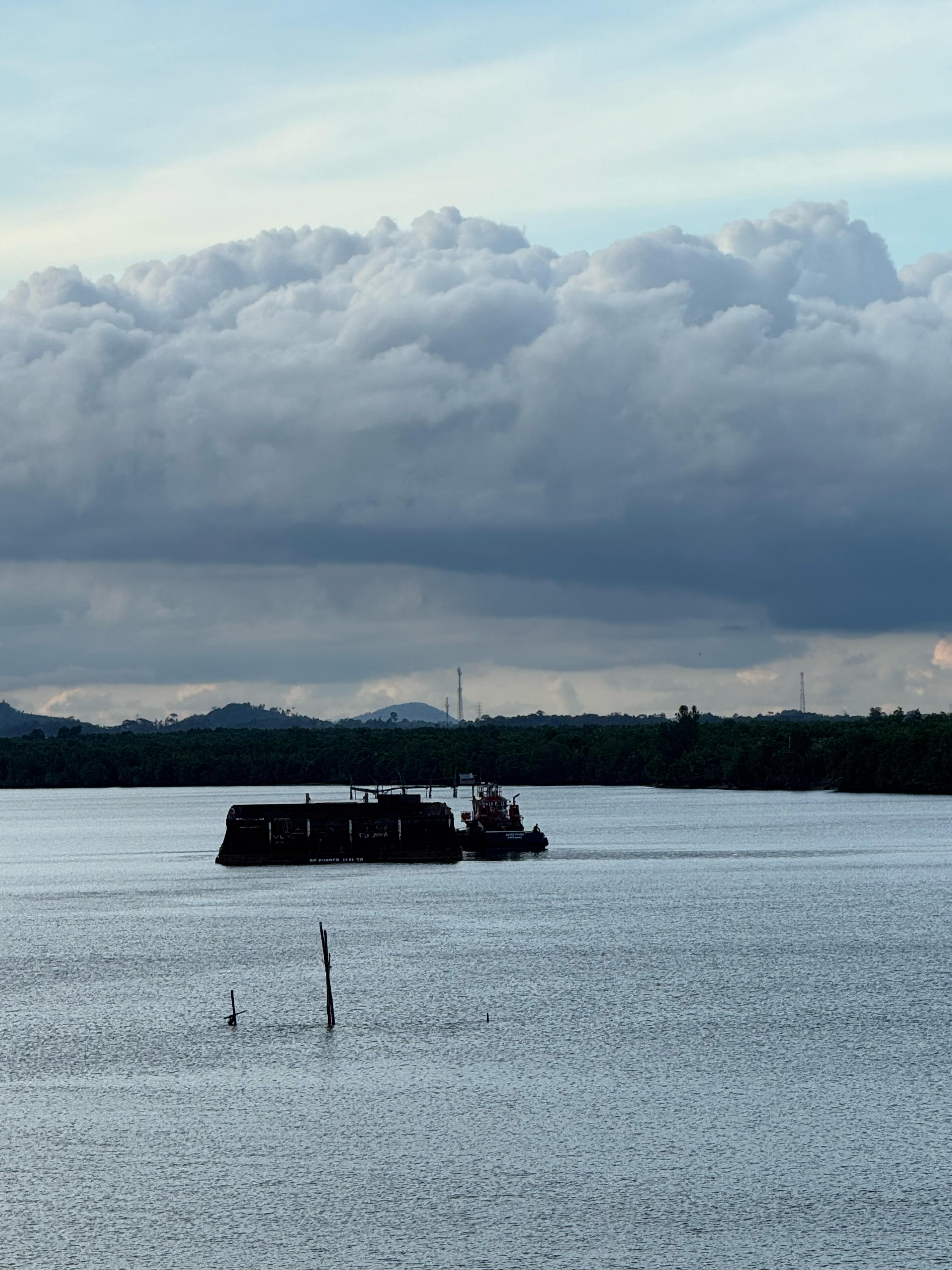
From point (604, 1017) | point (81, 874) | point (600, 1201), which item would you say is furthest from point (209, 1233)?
point (81, 874)

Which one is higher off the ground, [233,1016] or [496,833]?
[496,833]

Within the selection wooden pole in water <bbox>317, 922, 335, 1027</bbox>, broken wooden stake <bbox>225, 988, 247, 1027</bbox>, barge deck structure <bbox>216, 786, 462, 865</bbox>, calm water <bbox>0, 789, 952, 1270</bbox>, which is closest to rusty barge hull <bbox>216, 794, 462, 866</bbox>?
barge deck structure <bbox>216, 786, 462, 865</bbox>

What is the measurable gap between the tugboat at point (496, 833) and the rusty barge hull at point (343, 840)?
472cm

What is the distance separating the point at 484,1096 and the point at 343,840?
118 metres

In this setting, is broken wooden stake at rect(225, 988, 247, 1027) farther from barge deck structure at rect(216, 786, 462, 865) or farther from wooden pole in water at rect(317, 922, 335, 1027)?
barge deck structure at rect(216, 786, 462, 865)

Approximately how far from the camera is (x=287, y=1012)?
7381cm

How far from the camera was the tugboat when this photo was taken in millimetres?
177750

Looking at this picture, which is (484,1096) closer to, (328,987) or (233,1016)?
(328,987)

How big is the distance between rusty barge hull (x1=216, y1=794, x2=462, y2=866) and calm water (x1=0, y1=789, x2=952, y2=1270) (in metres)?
59.3

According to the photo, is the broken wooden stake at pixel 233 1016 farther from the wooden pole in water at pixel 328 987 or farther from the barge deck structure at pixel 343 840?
the barge deck structure at pixel 343 840

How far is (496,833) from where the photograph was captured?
178750mm

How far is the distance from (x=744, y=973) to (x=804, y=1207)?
4081cm

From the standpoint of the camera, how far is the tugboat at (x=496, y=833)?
178 metres

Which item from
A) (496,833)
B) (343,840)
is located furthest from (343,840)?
(496,833)
